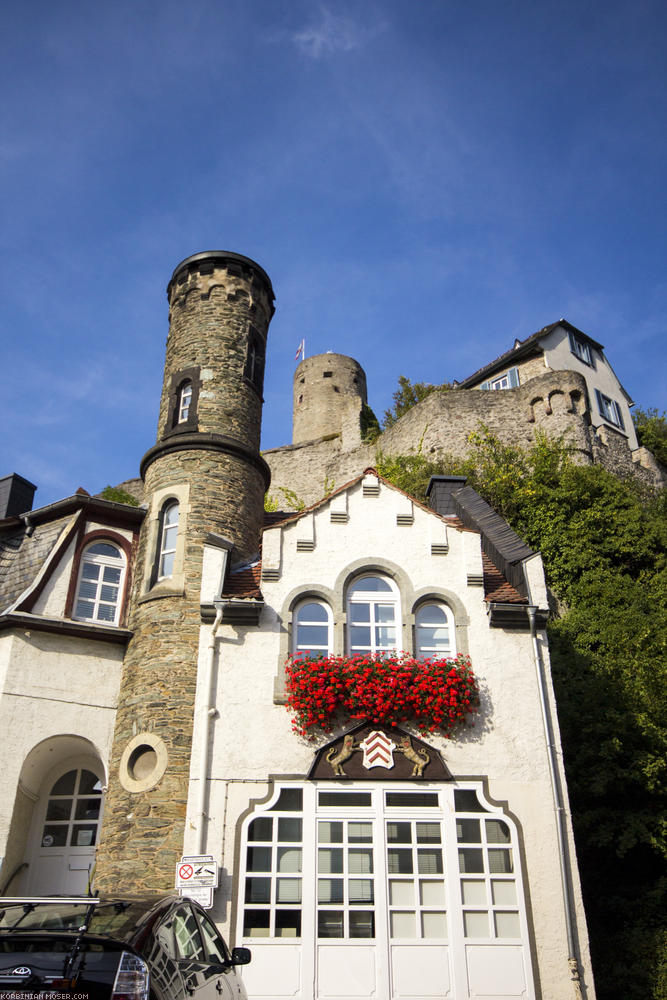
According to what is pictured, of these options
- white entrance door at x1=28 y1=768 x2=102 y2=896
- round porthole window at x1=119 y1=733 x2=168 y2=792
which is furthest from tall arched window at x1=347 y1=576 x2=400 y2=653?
white entrance door at x1=28 y1=768 x2=102 y2=896

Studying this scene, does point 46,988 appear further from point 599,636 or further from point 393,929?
point 599,636

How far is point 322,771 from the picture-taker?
37.9 ft

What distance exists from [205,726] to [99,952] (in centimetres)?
661

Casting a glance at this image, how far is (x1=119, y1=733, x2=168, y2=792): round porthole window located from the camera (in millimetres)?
12828

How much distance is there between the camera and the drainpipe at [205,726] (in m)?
11.1

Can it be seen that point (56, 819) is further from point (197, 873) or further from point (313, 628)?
point (313, 628)

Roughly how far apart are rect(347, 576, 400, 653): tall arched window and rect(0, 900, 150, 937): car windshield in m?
7.17

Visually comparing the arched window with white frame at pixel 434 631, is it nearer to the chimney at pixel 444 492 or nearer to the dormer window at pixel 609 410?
the chimney at pixel 444 492

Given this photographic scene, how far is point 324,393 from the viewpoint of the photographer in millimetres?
58688

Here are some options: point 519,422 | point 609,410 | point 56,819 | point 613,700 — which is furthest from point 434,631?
point 609,410

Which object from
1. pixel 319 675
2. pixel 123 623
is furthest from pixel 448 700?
pixel 123 623

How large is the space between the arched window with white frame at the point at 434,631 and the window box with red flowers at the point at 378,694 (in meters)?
0.69

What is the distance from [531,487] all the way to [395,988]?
71.7 ft

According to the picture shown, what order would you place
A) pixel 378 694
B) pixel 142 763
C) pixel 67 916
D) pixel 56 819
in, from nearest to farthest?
1. pixel 67 916
2. pixel 378 694
3. pixel 142 763
4. pixel 56 819
